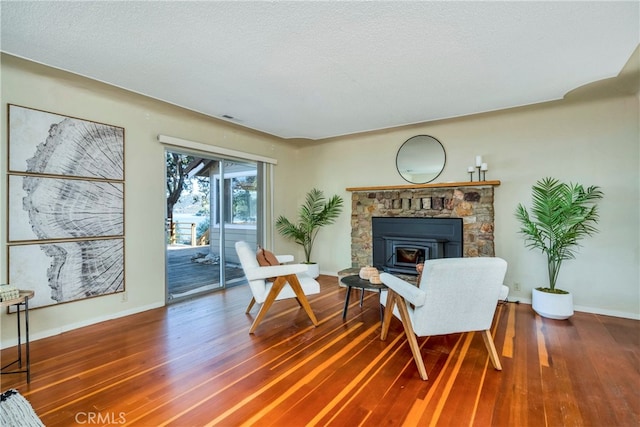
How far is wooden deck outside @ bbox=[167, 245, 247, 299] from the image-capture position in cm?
401

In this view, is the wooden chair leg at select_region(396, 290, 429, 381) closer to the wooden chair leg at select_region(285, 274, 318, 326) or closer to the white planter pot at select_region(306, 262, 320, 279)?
the wooden chair leg at select_region(285, 274, 318, 326)

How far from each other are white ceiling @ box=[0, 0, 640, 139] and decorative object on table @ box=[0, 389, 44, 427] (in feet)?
7.44

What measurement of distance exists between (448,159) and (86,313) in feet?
16.1

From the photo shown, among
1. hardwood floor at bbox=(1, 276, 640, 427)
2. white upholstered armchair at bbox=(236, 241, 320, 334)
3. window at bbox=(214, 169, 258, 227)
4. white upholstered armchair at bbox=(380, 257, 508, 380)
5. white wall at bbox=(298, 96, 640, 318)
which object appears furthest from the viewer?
window at bbox=(214, 169, 258, 227)

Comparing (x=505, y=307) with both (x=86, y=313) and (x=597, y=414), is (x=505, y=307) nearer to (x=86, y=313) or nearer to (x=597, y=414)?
(x=597, y=414)

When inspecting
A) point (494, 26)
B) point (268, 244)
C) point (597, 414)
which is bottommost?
point (597, 414)

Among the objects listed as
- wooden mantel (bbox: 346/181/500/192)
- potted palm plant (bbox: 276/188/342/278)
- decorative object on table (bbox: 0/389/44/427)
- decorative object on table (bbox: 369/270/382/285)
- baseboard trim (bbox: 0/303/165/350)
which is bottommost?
baseboard trim (bbox: 0/303/165/350)

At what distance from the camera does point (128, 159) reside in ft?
11.3

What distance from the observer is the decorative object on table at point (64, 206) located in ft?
8.79

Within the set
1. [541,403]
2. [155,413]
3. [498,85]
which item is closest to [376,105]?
[498,85]

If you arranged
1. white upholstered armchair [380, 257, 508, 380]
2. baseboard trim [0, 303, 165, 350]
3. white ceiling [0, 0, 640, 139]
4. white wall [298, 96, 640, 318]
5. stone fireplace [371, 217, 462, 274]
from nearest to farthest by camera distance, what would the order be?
white ceiling [0, 0, 640, 139], white upholstered armchair [380, 257, 508, 380], baseboard trim [0, 303, 165, 350], white wall [298, 96, 640, 318], stone fireplace [371, 217, 462, 274]

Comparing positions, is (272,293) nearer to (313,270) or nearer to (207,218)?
(207,218)

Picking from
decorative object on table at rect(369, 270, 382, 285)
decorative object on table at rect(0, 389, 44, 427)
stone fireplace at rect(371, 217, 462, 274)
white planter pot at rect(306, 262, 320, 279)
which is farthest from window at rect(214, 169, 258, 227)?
decorative object on table at rect(0, 389, 44, 427)

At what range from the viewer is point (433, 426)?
63.8 inches
